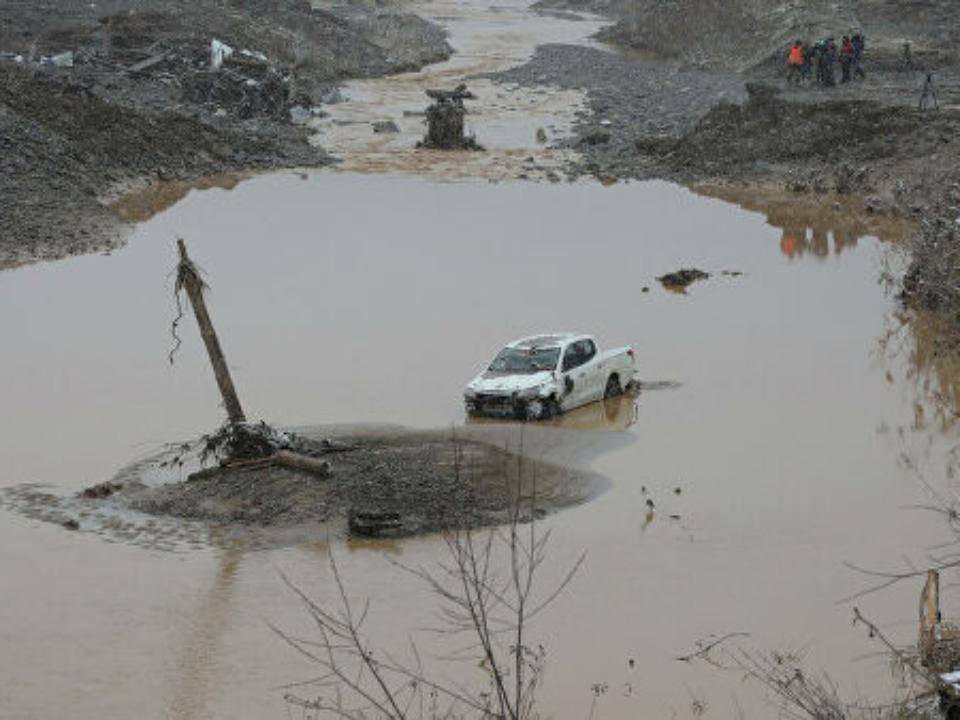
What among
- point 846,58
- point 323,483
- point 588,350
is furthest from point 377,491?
point 846,58

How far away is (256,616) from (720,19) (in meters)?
76.3

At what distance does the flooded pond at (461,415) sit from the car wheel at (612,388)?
1.68ft

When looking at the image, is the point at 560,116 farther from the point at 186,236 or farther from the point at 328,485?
the point at 328,485

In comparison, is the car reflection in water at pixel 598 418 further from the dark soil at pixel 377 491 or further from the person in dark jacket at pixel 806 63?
the person in dark jacket at pixel 806 63

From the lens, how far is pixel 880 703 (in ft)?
51.0

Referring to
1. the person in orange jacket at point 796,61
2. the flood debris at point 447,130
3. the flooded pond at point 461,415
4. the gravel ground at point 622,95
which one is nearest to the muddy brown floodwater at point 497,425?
the flooded pond at point 461,415

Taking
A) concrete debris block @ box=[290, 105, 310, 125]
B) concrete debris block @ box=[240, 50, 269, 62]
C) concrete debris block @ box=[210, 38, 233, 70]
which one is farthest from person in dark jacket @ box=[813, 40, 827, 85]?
concrete debris block @ box=[210, 38, 233, 70]

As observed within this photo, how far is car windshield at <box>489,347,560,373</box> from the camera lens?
86.8 ft

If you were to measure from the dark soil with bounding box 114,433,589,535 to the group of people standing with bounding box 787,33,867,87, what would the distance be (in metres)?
43.8

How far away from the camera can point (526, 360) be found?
2669 cm

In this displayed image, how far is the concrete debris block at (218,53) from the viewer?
66.2 meters

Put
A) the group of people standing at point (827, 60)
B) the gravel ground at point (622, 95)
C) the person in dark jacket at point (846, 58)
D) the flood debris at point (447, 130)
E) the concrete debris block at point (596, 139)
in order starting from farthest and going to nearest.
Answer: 1. the person in dark jacket at point (846, 58)
2. the group of people standing at point (827, 60)
3. the concrete debris block at point (596, 139)
4. the flood debris at point (447, 130)
5. the gravel ground at point (622, 95)

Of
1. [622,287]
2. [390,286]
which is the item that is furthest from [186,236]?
[622,287]

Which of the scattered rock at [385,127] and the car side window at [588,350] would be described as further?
the scattered rock at [385,127]
